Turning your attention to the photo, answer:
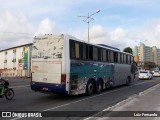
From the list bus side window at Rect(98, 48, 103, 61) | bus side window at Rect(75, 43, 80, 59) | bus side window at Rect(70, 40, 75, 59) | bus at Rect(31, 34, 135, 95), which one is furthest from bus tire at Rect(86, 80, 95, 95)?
bus side window at Rect(70, 40, 75, 59)

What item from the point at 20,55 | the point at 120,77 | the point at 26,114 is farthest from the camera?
the point at 20,55

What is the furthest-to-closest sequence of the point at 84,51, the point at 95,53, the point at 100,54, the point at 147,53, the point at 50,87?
the point at 147,53 < the point at 100,54 < the point at 95,53 < the point at 84,51 < the point at 50,87

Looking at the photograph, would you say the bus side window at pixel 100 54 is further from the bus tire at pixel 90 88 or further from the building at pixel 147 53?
the building at pixel 147 53

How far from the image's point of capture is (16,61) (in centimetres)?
7212

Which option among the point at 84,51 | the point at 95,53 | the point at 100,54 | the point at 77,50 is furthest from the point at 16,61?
the point at 77,50

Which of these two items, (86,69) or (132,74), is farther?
(132,74)

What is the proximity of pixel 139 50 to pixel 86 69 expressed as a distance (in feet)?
429

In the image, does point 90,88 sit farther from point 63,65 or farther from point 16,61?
point 16,61

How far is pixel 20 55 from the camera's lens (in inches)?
2724

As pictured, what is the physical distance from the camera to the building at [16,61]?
62.9m

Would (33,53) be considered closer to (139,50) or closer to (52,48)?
(52,48)

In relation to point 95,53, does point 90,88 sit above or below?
below

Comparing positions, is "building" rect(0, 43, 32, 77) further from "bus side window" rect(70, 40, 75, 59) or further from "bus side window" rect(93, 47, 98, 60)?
"bus side window" rect(70, 40, 75, 59)

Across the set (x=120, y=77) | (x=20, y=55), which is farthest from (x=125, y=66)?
(x=20, y=55)
